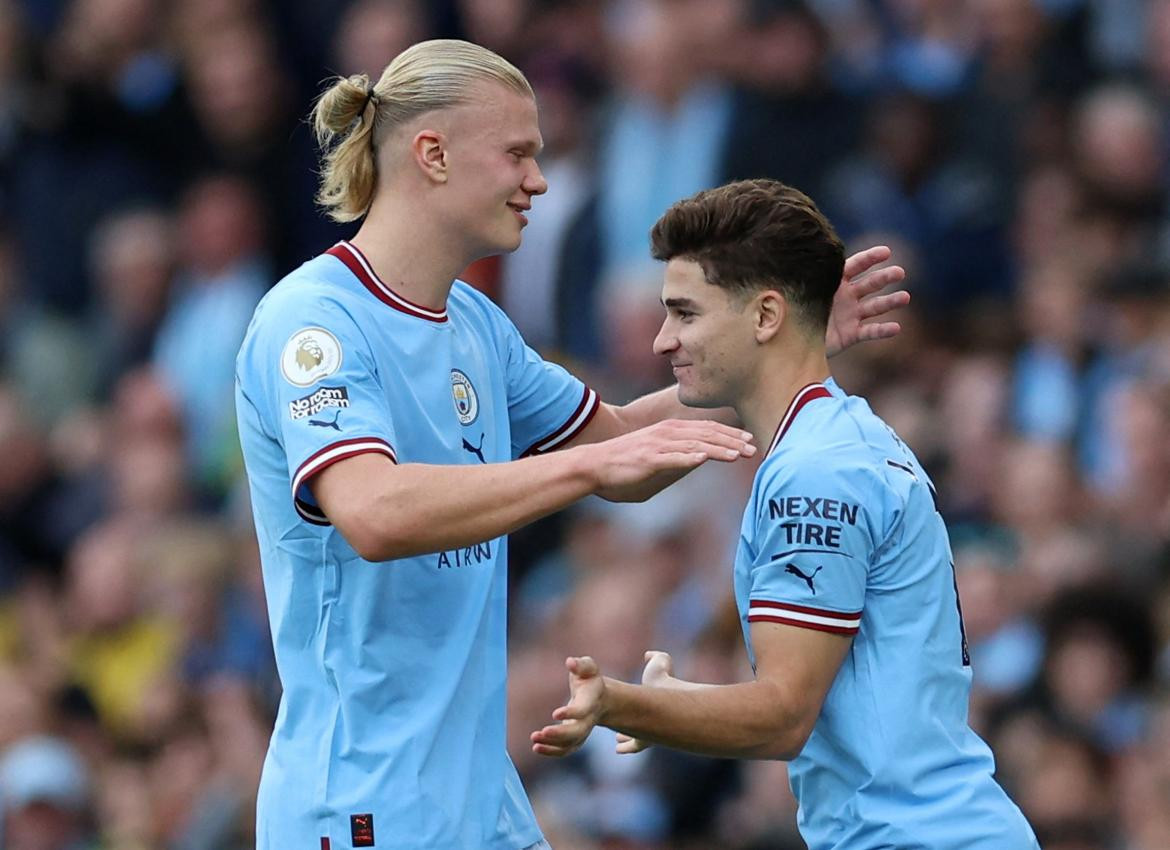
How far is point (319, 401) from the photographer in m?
4.20

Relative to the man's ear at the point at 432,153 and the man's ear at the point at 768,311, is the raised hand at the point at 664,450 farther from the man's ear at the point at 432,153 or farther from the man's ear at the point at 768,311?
the man's ear at the point at 432,153

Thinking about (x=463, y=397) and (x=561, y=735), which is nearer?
(x=561, y=735)

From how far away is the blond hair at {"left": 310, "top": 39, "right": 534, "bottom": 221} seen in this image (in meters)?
4.58

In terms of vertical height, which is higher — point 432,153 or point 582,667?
point 432,153

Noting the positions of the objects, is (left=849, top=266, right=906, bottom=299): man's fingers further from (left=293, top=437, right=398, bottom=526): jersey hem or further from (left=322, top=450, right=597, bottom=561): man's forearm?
(left=293, top=437, right=398, bottom=526): jersey hem

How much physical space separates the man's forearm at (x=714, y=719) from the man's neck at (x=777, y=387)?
1.97 feet

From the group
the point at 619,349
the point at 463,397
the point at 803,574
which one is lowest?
the point at 803,574

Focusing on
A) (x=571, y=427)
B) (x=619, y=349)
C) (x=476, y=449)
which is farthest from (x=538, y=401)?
(x=619, y=349)

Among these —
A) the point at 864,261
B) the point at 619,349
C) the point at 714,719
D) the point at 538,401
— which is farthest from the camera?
the point at 619,349

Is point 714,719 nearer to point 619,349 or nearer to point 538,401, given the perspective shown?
point 538,401

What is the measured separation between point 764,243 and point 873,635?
2.70 feet

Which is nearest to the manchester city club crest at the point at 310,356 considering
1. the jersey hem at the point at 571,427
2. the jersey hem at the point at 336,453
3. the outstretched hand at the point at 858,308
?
the jersey hem at the point at 336,453

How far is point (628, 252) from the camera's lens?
380 inches

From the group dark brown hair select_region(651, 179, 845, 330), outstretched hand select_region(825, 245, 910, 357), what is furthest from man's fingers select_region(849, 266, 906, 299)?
dark brown hair select_region(651, 179, 845, 330)
